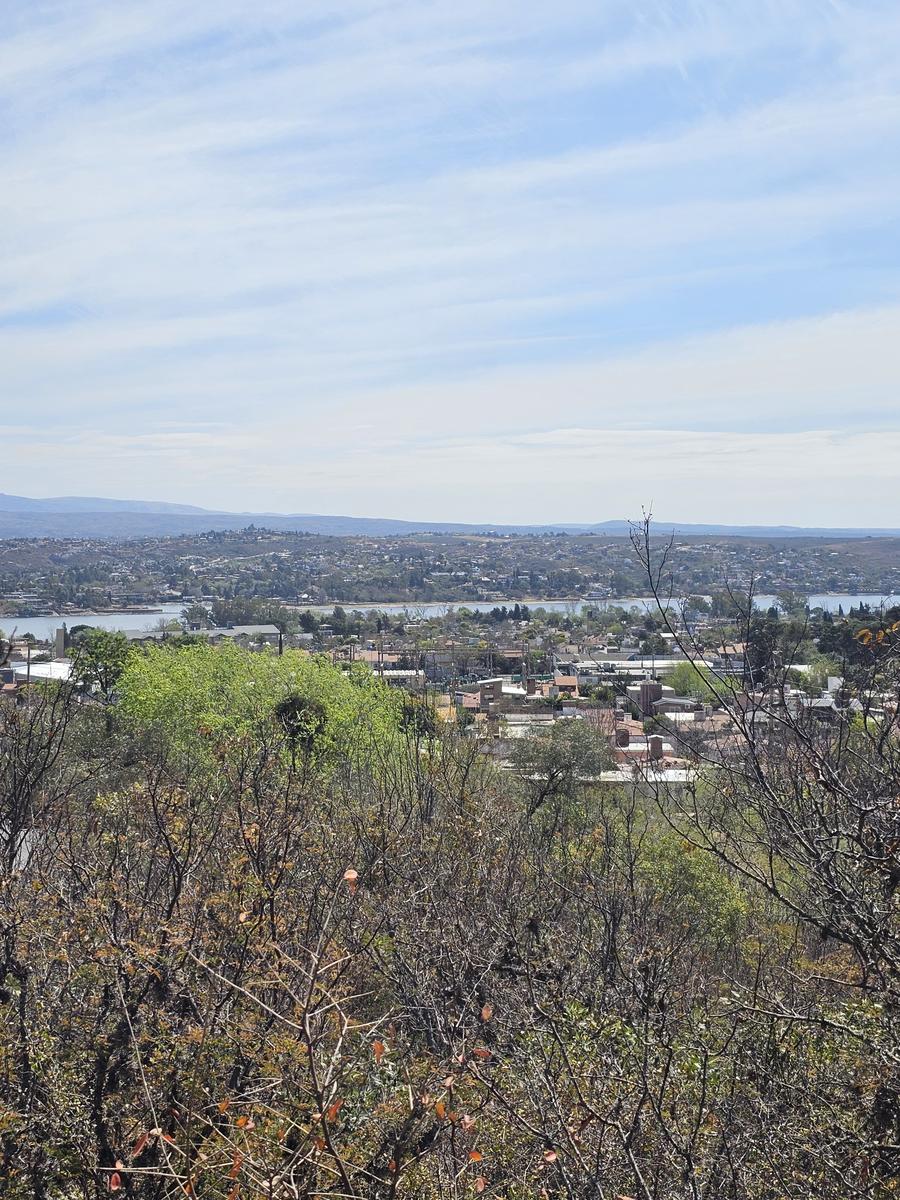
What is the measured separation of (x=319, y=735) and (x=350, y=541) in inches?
6930

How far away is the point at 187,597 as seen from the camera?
122 metres

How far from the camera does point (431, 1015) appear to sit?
25.8 ft

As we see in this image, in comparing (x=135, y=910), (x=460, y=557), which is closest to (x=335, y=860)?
(x=135, y=910)

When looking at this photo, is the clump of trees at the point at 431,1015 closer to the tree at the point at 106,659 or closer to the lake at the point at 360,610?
the tree at the point at 106,659

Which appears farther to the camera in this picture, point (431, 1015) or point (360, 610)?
point (360, 610)

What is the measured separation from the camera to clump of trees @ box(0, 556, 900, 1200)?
15.4 feet

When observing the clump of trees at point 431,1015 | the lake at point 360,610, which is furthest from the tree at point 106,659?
the lake at point 360,610

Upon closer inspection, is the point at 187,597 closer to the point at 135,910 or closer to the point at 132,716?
the point at 132,716

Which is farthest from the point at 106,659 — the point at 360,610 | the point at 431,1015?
the point at 360,610

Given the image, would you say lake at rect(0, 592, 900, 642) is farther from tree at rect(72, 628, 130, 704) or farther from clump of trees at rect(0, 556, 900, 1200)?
clump of trees at rect(0, 556, 900, 1200)

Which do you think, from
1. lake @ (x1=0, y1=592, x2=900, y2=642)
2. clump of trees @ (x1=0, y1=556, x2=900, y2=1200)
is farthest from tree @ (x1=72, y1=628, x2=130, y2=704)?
lake @ (x1=0, y1=592, x2=900, y2=642)

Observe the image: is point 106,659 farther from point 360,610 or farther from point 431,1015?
point 360,610

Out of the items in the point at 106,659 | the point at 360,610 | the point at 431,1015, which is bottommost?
the point at 360,610

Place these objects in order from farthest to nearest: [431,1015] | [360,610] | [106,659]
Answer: [360,610] → [106,659] → [431,1015]
